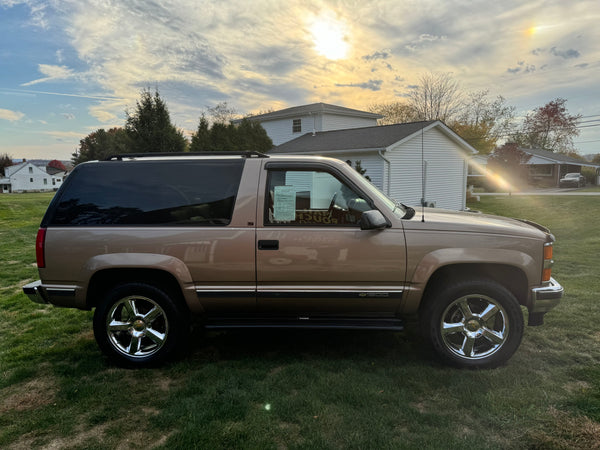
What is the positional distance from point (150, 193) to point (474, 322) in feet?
10.7

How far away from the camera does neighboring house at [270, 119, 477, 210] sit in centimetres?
1906

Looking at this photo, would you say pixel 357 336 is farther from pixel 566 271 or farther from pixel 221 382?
pixel 566 271

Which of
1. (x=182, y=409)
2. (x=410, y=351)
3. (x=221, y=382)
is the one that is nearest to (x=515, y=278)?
(x=410, y=351)

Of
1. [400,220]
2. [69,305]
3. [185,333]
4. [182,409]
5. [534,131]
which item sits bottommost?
[182,409]

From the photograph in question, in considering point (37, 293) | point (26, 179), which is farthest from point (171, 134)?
point (26, 179)

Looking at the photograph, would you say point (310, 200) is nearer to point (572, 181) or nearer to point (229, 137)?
point (229, 137)

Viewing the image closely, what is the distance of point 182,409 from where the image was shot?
2.98 metres

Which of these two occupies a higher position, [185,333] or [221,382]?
[185,333]

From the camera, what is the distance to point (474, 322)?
11.7 feet

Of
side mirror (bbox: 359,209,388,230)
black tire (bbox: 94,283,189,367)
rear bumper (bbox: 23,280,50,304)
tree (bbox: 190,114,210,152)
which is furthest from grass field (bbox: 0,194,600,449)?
tree (bbox: 190,114,210,152)

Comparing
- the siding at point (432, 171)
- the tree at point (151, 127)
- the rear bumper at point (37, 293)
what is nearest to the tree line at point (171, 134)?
the tree at point (151, 127)

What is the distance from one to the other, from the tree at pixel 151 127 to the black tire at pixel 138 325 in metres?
17.0

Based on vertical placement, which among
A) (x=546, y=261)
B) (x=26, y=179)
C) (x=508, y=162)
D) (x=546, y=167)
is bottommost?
(x=546, y=261)

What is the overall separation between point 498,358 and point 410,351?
0.81 m
